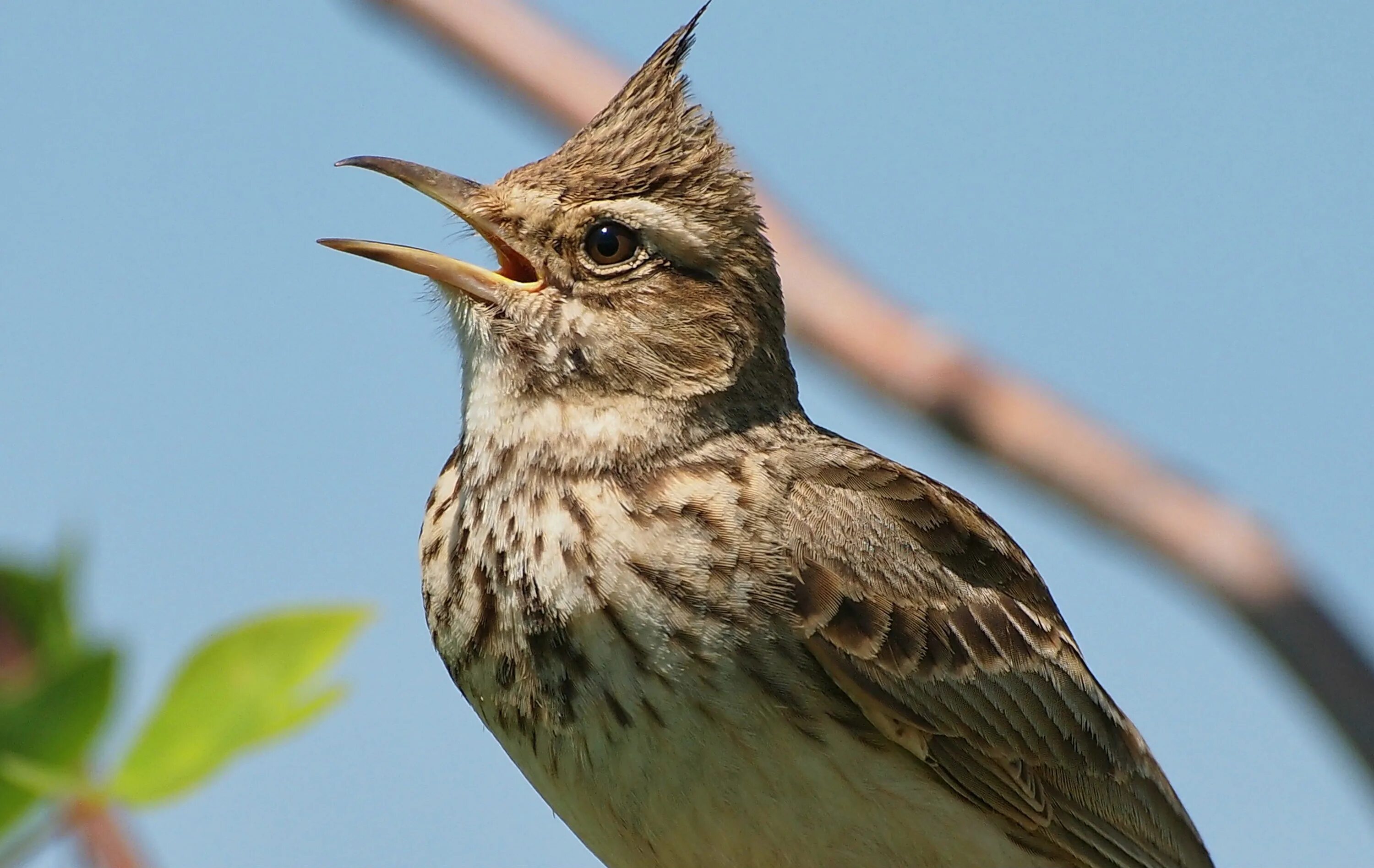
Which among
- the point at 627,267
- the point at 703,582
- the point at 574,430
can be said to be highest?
the point at 627,267

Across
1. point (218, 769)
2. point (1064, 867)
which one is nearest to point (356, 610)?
point (218, 769)

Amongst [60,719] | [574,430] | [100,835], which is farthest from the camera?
[574,430]

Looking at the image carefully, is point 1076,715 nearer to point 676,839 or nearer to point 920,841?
point 920,841

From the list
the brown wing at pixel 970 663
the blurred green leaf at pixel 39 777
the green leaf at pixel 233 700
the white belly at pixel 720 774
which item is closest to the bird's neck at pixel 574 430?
the brown wing at pixel 970 663

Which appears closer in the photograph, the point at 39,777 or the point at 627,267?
the point at 39,777

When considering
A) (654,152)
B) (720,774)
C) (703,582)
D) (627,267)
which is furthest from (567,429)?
(720,774)

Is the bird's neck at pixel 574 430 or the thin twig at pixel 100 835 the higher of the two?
the bird's neck at pixel 574 430

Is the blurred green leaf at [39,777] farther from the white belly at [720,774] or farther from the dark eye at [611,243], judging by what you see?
the dark eye at [611,243]

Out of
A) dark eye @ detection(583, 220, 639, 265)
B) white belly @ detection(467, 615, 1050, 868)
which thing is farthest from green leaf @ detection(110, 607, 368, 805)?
dark eye @ detection(583, 220, 639, 265)

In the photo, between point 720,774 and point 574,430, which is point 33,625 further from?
point 574,430
